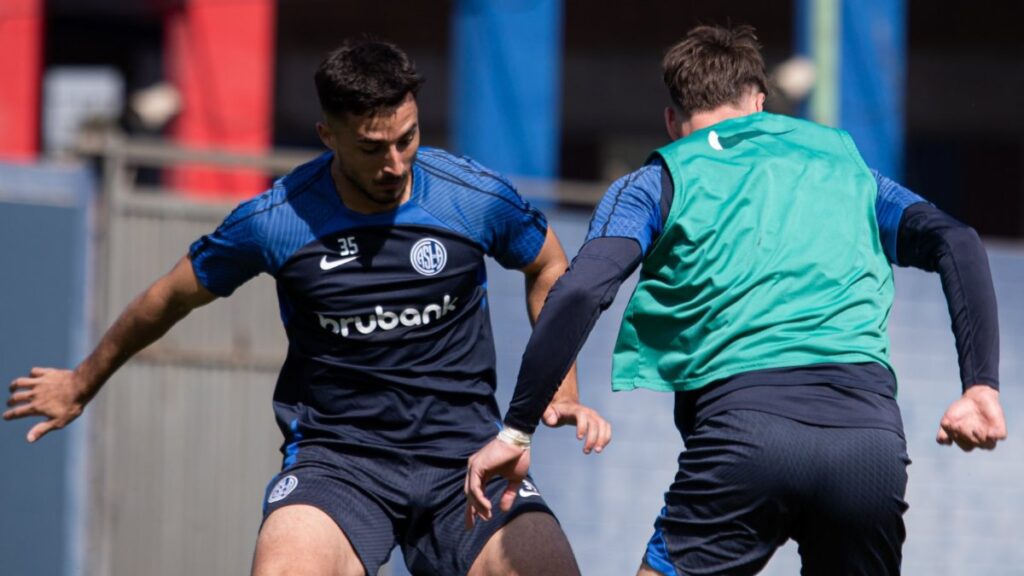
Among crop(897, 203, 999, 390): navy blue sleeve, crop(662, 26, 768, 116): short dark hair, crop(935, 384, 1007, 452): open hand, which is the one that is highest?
crop(662, 26, 768, 116): short dark hair

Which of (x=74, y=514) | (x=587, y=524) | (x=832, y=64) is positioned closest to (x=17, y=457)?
(x=74, y=514)

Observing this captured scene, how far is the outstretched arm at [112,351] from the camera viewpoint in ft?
15.6

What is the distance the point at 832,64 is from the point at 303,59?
9338mm

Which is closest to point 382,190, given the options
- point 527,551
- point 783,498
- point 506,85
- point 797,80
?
point 527,551

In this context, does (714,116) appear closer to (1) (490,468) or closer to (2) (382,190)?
(2) (382,190)

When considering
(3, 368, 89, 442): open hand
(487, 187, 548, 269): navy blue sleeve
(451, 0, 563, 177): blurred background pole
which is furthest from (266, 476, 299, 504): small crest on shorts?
(451, 0, 563, 177): blurred background pole

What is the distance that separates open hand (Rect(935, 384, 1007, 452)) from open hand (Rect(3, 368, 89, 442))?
2.69 metres

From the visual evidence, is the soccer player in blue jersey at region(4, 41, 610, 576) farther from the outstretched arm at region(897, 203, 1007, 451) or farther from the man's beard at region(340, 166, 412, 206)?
the outstretched arm at region(897, 203, 1007, 451)

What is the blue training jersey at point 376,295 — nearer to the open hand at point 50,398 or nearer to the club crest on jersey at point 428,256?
the club crest on jersey at point 428,256

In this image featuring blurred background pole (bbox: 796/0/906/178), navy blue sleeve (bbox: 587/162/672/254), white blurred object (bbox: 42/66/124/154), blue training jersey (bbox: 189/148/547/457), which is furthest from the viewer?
white blurred object (bbox: 42/66/124/154)

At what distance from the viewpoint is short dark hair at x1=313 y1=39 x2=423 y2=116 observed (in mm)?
4457

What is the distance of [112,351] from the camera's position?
4859 mm

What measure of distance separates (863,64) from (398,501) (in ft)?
27.0

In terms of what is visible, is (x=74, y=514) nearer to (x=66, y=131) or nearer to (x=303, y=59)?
(x=66, y=131)
